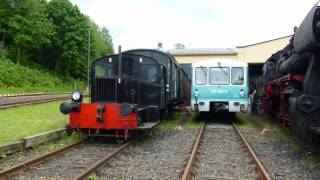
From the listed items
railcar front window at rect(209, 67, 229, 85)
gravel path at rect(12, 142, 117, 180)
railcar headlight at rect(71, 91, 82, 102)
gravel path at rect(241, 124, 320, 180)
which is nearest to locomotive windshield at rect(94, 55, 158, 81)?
railcar headlight at rect(71, 91, 82, 102)

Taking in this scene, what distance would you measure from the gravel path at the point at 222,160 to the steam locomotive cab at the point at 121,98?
1794mm

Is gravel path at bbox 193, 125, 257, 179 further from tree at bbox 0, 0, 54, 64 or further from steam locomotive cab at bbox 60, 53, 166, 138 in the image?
tree at bbox 0, 0, 54, 64

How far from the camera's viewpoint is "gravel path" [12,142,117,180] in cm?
711

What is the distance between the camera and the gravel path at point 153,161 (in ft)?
24.0

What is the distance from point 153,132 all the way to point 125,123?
309cm

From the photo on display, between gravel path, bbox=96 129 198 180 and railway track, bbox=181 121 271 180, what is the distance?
257mm

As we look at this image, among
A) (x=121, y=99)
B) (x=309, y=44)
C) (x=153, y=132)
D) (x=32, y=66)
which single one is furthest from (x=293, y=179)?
(x=32, y=66)

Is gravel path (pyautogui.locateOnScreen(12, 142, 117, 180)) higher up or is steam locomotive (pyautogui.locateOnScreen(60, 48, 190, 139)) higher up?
steam locomotive (pyautogui.locateOnScreen(60, 48, 190, 139))

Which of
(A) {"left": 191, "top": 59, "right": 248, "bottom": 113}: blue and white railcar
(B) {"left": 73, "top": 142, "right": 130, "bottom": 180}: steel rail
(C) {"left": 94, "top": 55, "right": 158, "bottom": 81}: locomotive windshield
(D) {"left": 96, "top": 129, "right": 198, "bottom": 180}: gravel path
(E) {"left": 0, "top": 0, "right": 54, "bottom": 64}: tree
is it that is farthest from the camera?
(E) {"left": 0, "top": 0, "right": 54, "bottom": 64}: tree

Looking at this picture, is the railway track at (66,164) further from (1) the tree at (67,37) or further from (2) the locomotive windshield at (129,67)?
(1) the tree at (67,37)

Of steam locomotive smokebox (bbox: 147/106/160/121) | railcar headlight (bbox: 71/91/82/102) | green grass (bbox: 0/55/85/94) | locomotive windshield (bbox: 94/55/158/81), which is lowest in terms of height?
steam locomotive smokebox (bbox: 147/106/160/121)

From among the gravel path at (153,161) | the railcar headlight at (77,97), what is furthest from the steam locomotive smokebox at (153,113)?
the railcar headlight at (77,97)

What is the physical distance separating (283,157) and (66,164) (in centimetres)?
452

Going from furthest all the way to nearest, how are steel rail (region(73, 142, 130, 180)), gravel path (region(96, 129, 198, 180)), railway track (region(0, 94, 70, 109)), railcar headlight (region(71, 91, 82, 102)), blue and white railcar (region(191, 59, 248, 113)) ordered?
railway track (region(0, 94, 70, 109)) → blue and white railcar (region(191, 59, 248, 113)) → railcar headlight (region(71, 91, 82, 102)) → gravel path (region(96, 129, 198, 180)) → steel rail (region(73, 142, 130, 180))
